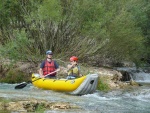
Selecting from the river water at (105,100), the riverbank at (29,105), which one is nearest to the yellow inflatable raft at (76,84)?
the river water at (105,100)

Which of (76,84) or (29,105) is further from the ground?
(76,84)

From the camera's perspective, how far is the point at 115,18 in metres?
20.0

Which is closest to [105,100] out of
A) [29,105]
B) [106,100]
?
[106,100]

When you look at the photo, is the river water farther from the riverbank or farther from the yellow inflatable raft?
the riverbank

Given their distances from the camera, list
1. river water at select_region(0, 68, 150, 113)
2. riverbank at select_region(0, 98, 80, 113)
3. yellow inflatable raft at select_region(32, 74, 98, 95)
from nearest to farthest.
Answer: riverbank at select_region(0, 98, 80, 113) < river water at select_region(0, 68, 150, 113) < yellow inflatable raft at select_region(32, 74, 98, 95)

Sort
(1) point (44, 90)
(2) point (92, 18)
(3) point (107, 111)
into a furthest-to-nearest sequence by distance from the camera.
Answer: (2) point (92, 18), (1) point (44, 90), (3) point (107, 111)

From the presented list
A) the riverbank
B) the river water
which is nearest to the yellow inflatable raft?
the river water

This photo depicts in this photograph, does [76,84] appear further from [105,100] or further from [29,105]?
[29,105]

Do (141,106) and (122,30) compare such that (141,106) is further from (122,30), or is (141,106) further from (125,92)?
(122,30)

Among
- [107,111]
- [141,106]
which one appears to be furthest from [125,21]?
[107,111]

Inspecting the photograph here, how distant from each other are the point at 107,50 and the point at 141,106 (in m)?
11.2

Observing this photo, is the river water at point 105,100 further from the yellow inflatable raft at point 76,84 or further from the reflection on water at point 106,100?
the yellow inflatable raft at point 76,84

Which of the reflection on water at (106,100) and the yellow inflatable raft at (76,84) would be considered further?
the yellow inflatable raft at (76,84)

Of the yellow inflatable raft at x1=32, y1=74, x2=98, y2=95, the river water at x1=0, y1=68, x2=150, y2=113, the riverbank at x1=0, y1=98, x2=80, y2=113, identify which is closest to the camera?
the riverbank at x1=0, y1=98, x2=80, y2=113
